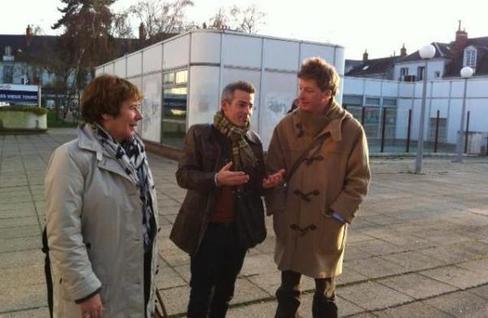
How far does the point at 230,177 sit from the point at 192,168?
350 mm

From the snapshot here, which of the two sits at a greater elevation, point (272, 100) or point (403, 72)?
point (403, 72)

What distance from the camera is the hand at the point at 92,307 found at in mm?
2395

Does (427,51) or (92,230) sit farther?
(427,51)

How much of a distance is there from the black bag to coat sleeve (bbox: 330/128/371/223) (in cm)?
50

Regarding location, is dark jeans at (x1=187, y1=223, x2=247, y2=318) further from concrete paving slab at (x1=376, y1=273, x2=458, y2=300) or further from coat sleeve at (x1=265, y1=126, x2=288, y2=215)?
concrete paving slab at (x1=376, y1=273, x2=458, y2=300)

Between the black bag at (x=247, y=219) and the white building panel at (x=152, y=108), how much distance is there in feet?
48.2

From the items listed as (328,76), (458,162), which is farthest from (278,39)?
(328,76)

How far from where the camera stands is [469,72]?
71.1 feet

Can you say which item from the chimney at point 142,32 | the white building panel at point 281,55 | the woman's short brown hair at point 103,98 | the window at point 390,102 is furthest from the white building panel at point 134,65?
the chimney at point 142,32

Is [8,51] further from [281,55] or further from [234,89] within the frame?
[234,89]

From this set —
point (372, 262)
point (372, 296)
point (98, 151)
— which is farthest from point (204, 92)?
point (98, 151)

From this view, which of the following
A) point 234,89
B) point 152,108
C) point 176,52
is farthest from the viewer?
point 152,108

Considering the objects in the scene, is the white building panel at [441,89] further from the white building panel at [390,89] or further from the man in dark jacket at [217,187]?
the man in dark jacket at [217,187]

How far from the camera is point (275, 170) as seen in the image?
140 inches
